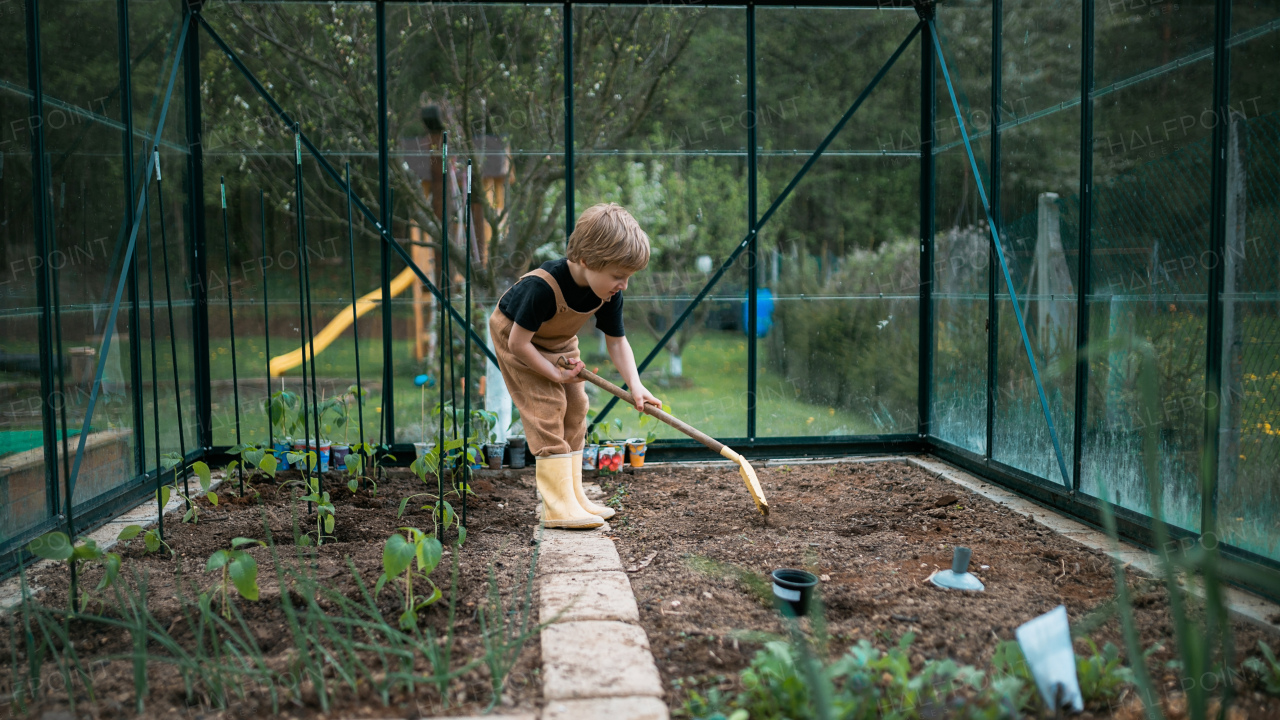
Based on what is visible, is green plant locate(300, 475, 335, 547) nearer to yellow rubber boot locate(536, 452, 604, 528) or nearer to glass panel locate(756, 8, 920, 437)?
yellow rubber boot locate(536, 452, 604, 528)

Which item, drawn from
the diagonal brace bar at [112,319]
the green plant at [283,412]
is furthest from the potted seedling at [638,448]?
the diagonal brace bar at [112,319]

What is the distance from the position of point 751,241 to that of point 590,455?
1.50 metres

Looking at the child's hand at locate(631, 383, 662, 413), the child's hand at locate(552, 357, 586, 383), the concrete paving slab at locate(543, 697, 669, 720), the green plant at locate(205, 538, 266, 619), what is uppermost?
the child's hand at locate(552, 357, 586, 383)

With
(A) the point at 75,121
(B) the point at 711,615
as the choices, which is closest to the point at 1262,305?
(B) the point at 711,615

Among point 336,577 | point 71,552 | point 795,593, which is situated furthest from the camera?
point 336,577

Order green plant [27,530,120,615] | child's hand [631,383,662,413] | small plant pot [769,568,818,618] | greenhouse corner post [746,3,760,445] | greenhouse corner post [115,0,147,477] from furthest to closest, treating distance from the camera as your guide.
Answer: greenhouse corner post [746,3,760,445]
greenhouse corner post [115,0,147,477]
child's hand [631,383,662,413]
small plant pot [769,568,818,618]
green plant [27,530,120,615]

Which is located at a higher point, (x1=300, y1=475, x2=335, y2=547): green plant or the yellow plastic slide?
the yellow plastic slide

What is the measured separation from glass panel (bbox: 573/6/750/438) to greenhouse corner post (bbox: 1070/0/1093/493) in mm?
1810

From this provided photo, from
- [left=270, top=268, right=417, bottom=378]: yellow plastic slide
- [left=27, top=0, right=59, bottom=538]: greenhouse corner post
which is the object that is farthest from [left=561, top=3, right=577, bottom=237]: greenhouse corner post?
[left=27, top=0, right=59, bottom=538]: greenhouse corner post

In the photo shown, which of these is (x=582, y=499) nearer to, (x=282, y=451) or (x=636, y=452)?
(x=636, y=452)

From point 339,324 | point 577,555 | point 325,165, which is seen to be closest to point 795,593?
point 577,555

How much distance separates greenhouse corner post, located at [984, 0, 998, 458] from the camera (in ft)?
13.5

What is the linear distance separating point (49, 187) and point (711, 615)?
2763 millimetres

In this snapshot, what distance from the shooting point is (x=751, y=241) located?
4797 millimetres
